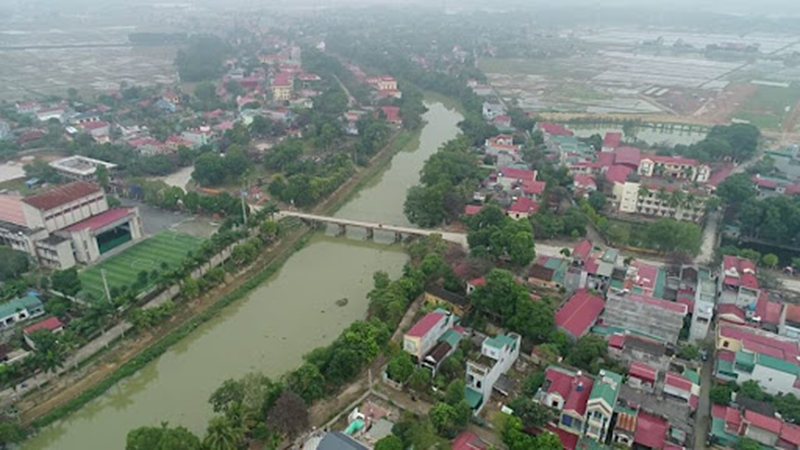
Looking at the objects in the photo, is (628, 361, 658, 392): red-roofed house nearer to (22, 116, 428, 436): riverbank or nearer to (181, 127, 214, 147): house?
(22, 116, 428, 436): riverbank

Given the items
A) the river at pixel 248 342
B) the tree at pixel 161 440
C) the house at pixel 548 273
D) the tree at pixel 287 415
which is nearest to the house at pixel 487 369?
the tree at pixel 287 415

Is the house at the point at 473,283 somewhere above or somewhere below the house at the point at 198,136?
below

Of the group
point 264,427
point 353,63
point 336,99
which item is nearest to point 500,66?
point 353,63

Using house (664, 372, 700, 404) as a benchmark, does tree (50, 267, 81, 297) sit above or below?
above

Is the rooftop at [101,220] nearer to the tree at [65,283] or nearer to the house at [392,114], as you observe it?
the tree at [65,283]

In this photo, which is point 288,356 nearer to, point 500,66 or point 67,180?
point 67,180

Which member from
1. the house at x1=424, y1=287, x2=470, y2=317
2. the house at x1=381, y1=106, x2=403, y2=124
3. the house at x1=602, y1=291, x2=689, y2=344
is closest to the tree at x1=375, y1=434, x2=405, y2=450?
the house at x1=424, y1=287, x2=470, y2=317
